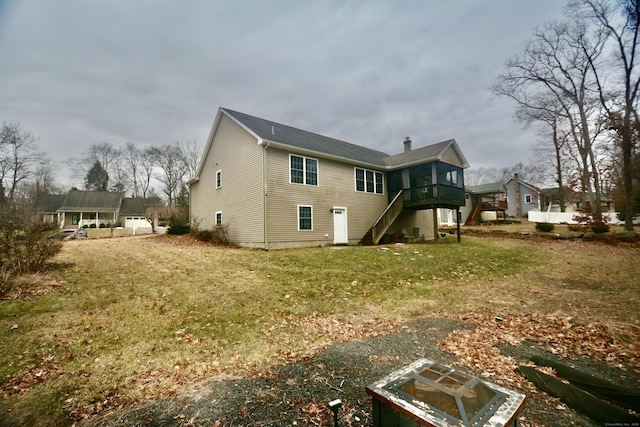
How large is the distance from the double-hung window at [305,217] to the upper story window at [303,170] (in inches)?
56.2

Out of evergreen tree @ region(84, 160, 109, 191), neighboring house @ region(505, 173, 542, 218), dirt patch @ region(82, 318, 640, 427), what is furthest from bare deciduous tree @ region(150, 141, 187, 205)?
neighboring house @ region(505, 173, 542, 218)

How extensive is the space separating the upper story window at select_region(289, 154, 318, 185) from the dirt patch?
431 inches

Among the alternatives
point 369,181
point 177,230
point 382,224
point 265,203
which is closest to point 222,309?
point 265,203

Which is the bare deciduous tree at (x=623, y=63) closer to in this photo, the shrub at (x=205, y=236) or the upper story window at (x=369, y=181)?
the upper story window at (x=369, y=181)

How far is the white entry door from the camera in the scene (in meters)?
15.9

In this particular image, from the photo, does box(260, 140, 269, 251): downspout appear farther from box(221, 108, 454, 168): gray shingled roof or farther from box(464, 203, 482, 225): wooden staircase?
box(464, 203, 482, 225): wooden staircase

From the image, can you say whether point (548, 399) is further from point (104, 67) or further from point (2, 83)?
point (104, 67)

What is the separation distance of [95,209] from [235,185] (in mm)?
35032

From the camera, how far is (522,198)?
39625 millimetres

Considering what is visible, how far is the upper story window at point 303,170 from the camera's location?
1456cm

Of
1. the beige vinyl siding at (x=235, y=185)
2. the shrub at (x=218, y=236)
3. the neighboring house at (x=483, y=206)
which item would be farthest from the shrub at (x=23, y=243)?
the neighboring house at (x=483, y=206)

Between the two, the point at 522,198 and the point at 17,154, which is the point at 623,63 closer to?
the point at 522,198

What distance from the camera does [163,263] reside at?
963cm

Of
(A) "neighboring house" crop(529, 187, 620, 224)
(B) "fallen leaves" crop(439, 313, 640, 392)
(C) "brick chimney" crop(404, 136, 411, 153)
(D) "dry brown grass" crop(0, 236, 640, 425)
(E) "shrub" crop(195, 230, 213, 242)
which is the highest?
(C) "brick chimney" crop(404, 136, 411, 153)
